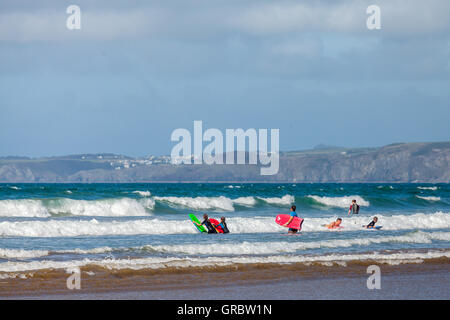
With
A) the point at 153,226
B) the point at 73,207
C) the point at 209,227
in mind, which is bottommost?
the point at 73,207

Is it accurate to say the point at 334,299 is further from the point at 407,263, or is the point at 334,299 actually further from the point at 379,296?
the point at 407,263

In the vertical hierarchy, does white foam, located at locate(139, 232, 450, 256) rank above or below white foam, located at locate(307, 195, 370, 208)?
above

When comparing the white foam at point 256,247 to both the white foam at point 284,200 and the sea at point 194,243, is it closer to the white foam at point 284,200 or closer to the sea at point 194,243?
the sea at point 194,243

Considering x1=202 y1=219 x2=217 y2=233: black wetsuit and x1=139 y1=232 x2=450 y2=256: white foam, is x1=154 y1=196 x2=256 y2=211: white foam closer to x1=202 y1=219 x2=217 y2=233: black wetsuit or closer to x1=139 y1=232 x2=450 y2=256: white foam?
x1=202 y1=219 x2=217 y2=233: black wetsuit

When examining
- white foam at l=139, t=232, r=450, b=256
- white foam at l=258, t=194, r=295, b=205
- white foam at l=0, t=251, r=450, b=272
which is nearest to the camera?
white foam at l=0, t=251, r=450, b=272

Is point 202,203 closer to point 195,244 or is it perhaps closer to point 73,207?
point 73,207

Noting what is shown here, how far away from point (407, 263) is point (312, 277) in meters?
3.32

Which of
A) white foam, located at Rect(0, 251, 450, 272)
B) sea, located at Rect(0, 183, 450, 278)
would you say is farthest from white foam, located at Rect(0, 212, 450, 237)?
white foam, located at Rect(0, 251, 450, 272)

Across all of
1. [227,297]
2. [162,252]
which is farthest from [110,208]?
[227,297]

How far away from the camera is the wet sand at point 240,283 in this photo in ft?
36.9

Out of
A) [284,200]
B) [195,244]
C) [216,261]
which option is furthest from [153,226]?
[284,200]

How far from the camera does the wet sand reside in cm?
1126

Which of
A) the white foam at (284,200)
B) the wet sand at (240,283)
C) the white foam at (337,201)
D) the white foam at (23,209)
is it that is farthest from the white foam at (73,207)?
the wet sand at (240,283)

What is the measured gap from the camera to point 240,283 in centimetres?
1252
